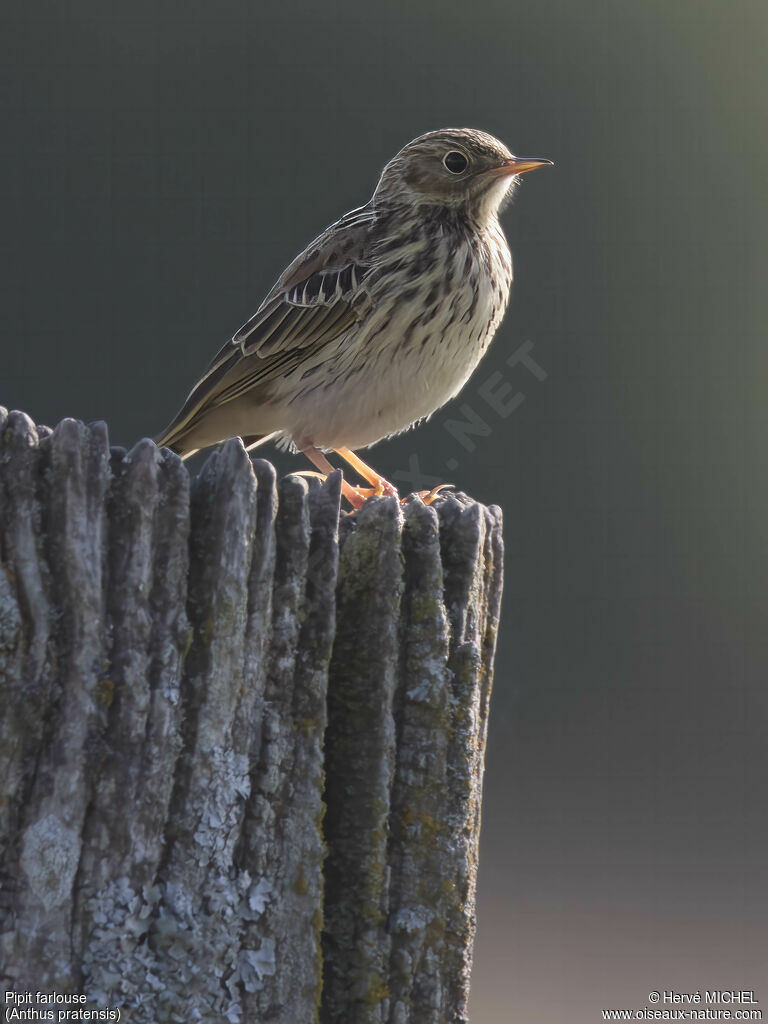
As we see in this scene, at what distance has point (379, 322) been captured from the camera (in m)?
4.39

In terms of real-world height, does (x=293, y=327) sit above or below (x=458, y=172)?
below

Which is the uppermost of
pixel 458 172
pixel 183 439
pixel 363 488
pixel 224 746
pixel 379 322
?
pixel 458 172

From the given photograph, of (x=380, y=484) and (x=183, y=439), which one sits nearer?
(x=380, y=484)

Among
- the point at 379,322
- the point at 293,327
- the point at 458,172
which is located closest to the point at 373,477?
the point at 379,322

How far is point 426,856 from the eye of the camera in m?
2.05

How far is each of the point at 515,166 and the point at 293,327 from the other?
1080mm

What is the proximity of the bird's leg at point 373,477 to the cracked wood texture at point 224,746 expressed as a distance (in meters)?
1.54

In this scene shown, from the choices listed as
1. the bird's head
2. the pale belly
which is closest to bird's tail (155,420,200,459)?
the pale belly

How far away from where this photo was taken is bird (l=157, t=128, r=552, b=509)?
4398 mm

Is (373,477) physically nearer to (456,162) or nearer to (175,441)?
(175,441)

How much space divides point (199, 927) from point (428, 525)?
78 centimetres

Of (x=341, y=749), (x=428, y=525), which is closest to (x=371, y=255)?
(x=428, y=525)

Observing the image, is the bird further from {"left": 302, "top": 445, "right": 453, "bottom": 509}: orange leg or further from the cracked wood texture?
the cracked wood texture

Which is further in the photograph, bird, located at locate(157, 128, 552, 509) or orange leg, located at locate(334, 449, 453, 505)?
bird, located at locate(157, 128, 552, 509)
